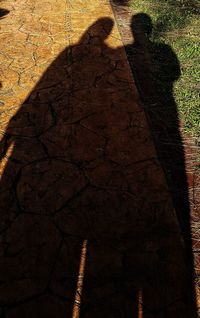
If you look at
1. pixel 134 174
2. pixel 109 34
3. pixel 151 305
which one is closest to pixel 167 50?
pixel 109 34

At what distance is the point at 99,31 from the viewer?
727cm

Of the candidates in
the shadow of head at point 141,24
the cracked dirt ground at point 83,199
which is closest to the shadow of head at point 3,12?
the cracked dirt ground at point 83,199

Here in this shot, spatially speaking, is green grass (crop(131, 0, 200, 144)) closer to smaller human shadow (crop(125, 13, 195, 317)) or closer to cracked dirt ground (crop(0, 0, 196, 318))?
smaller human shadow (crop(125, 13, 195, 317))

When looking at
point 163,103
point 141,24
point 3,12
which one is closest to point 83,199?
point 163,103

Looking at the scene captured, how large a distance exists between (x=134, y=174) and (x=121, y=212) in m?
0.62

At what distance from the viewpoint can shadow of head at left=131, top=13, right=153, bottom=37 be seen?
286 inches

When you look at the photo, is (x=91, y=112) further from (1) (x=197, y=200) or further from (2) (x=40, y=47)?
(2) (x=40, y=47)

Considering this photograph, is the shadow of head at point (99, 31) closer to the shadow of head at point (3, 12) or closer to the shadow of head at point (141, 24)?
the shadow of head at point (141, 24)

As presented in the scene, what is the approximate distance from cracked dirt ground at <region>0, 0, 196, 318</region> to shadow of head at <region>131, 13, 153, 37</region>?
4.68 ft

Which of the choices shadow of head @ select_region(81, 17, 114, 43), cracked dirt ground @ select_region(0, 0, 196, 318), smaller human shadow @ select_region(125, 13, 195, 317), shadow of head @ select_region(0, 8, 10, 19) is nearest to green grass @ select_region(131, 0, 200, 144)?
smaller human shadow @ select_region(125, 13, 195, 317)

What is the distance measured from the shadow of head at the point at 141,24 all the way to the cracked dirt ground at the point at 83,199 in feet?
4.68

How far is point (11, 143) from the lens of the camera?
173 inches

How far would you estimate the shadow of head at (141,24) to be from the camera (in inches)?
286

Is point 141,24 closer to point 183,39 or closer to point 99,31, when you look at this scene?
point 99,31
